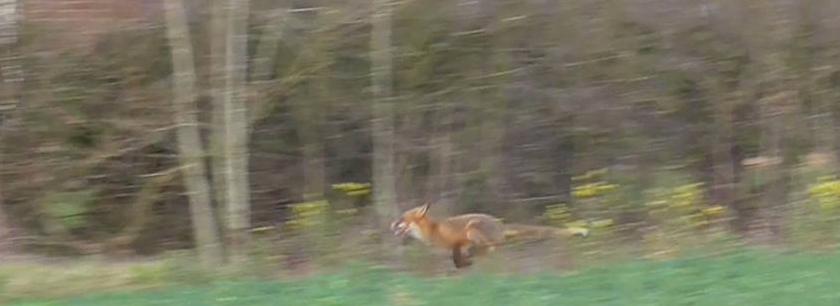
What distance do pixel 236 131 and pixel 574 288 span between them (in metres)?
3.01

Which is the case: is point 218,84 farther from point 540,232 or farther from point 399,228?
point 540,232

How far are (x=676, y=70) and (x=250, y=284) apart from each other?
14.3 feet

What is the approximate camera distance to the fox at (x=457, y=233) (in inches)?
384

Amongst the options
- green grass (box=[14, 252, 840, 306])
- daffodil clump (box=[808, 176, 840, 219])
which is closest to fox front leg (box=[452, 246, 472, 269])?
green grass (box=[14, 252, 840, 306])

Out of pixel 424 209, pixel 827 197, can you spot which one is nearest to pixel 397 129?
pixel 424 209

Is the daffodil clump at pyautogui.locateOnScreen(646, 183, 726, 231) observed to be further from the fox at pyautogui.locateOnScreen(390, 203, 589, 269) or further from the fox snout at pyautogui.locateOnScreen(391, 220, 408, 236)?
the fox snout at pyautogui.locateOnScreen(391, 220, 408, 236)

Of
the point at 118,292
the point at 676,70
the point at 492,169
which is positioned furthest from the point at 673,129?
the point at 118,292

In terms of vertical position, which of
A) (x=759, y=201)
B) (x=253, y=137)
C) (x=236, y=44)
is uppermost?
(x=236, y=44)

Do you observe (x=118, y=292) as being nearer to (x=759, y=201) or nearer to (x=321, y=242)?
(x=321, y=242)

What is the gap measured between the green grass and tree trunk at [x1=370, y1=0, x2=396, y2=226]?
1.40 m

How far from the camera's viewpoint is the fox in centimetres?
976

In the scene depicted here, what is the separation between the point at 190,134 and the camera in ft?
33.4

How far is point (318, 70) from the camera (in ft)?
34.8

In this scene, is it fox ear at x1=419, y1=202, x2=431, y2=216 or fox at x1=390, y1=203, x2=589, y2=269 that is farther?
fox ear at x1=419, y1=202, x2=431, y2=216
